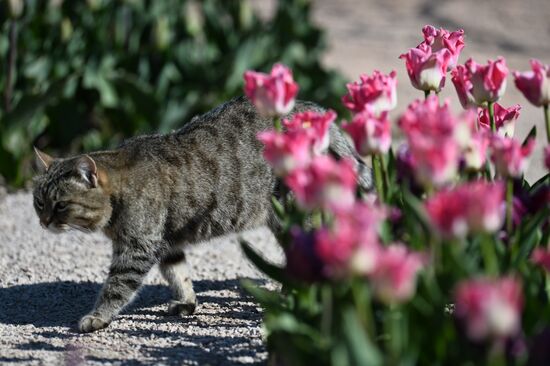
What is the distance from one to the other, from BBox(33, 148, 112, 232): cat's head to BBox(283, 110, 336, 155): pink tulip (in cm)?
161

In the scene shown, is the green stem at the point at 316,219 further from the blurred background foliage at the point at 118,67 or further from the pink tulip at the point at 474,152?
the blurred background foliage at the point at 118,67

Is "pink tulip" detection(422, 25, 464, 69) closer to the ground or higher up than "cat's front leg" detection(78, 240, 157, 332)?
higher up

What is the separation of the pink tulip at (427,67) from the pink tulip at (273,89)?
1.97 feet

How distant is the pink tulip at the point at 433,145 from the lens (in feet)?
7.86

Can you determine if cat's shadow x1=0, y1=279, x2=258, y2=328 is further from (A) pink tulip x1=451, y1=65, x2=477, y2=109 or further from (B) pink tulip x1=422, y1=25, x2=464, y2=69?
(A) pink tulip x1=451, y1=65, x2=477, y2=109

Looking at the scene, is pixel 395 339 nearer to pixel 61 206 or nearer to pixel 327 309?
pixel 327 309

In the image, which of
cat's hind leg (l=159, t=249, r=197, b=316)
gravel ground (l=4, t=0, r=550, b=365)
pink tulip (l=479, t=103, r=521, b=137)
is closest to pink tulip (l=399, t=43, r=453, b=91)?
pink tulip (l=479, t=103, r=521, b=137)

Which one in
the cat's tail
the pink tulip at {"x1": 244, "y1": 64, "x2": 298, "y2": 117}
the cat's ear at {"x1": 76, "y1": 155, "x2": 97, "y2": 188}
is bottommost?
the pink tulip at {"x1": 244, "y1": 64, "x2": 298, "y2": 117}

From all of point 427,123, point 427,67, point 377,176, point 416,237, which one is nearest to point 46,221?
point 377,176

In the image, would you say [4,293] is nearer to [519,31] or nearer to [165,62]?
[165,62]

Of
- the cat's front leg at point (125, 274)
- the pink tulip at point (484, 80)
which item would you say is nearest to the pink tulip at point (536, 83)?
the pink tulip at point (484, 80)

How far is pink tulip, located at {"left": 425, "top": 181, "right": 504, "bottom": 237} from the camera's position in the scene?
7.48 feet

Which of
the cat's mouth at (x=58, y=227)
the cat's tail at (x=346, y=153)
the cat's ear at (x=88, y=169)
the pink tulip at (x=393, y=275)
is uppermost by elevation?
the cat's tail at (x=346, y=153)

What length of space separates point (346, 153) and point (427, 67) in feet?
3.75
